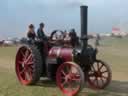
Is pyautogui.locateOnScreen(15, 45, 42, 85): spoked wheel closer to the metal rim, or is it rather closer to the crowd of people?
the metal rim

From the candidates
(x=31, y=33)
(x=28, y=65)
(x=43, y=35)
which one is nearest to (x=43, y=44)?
(x=43, y=35)

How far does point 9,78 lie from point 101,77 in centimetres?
319

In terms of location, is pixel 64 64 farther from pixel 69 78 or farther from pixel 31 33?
pixel 31 33

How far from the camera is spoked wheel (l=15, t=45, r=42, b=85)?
10.8 metres

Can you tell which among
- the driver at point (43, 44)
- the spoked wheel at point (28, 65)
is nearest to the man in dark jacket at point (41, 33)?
the driver at point (43, 44)

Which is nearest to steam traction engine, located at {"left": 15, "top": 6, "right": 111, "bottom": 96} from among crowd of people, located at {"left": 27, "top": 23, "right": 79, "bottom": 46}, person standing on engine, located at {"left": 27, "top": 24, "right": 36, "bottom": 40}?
crowd of people, located at {"left": 27, "top": 23, "right": 79, "bottom": 46}

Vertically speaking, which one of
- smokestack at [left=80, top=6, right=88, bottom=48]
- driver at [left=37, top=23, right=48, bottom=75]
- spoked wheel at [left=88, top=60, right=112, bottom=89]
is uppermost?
smokestack at [left=80, top=6, right=88, bottom=48]

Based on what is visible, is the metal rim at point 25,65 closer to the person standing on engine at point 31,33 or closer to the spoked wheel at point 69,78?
the person standing on engine at point 31,33

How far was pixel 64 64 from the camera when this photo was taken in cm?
988

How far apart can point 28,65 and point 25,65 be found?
0.11 metres

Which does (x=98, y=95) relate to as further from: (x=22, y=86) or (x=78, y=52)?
(x=22, y=86)

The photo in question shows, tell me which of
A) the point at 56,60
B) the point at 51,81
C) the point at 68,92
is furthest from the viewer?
the point at 51,81

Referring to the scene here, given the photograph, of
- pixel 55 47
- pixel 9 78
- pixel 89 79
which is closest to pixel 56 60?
pixel 55 47

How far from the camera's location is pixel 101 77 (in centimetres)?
1110
